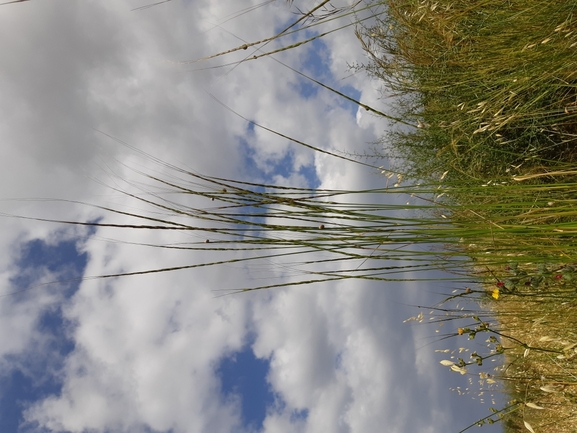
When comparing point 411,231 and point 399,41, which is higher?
point 399,41

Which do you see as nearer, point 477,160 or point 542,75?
point 542,75

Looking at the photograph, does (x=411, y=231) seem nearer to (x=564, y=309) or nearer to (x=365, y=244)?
(x=365, y=244)

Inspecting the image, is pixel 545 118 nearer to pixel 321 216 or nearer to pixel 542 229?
pixel 542 229

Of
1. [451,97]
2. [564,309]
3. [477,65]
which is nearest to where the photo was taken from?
[564,309]

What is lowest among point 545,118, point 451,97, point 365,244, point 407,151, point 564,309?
point 564,309

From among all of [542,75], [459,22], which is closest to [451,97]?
[459,22]

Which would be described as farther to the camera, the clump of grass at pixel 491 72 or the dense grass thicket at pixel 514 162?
the clump of grass at pixel 491 72

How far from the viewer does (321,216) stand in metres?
1.18

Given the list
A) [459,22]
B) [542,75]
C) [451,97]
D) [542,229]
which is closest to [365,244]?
[542,229]

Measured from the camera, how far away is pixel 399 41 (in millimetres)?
3336

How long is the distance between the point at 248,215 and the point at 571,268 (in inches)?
56.2

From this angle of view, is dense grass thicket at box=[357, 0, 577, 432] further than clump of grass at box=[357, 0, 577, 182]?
No

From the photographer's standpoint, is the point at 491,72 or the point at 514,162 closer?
the point at 491,72

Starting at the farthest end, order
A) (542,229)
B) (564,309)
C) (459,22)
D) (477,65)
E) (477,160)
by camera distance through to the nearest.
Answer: (477,160) → (459,22) → (477,65) → (564,309) → (542,229)
